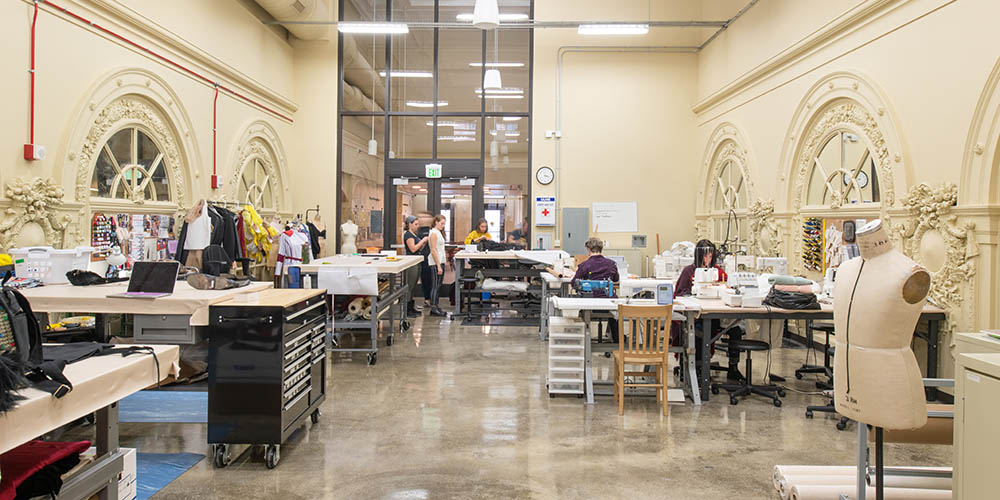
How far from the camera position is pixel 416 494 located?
3.27 m

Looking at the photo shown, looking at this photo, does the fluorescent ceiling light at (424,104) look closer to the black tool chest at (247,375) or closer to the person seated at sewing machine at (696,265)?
the person seated at sewing machine at (696,265)

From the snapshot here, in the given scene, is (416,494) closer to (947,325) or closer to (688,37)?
(947,325)

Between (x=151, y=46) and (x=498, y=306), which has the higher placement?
(x=151, y=46)

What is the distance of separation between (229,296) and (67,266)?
1527mm

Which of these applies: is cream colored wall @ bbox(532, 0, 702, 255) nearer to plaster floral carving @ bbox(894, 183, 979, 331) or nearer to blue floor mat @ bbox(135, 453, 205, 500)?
plaster floral carving @ bbox(894, 183, 979, 331)

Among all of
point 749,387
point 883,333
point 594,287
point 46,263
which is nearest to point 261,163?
point 46,263

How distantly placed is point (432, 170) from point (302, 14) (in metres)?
3.33

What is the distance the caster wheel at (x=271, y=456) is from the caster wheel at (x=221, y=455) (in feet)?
0.73

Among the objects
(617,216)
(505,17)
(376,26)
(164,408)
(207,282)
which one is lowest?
(164,408)

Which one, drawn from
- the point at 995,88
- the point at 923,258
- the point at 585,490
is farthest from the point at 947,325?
the point at 585,490

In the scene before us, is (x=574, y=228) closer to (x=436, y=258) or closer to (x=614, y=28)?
(x=436, y=258)

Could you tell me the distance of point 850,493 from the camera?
301cm

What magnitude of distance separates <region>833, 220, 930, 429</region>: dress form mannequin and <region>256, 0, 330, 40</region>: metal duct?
28.6 feet

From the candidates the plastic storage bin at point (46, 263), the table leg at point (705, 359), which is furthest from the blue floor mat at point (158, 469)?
the table leg at point (705, 359)
